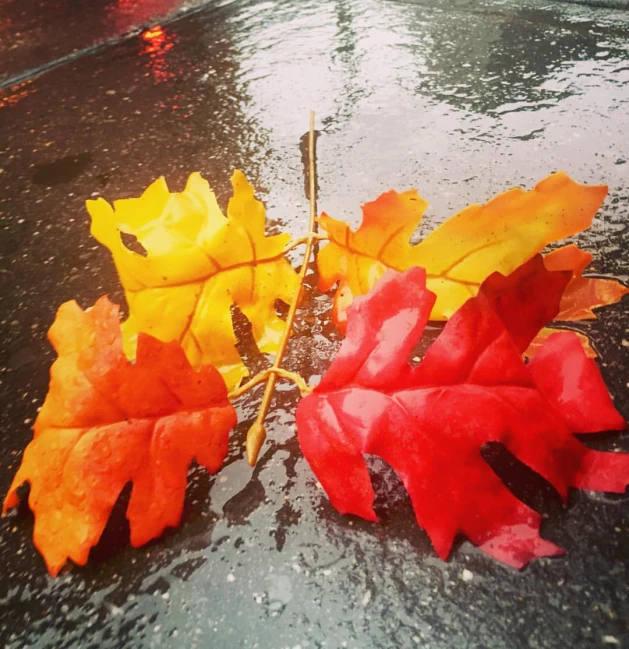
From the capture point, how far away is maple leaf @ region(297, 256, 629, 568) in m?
0.49

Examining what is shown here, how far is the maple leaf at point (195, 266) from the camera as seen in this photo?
606mm

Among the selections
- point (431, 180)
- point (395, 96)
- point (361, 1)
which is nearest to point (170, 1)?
point (361, 1)

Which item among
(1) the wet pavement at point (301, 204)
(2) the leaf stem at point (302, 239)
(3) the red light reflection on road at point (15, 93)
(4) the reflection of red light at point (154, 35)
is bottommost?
(1) the wet pavement at point (301, 204)

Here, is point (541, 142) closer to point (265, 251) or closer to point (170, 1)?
point (265, 251)

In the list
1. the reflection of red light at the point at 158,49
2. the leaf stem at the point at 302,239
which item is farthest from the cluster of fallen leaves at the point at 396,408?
the reflection of red light at the point at 158,49

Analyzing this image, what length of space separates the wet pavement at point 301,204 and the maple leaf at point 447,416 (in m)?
0.05

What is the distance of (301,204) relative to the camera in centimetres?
107

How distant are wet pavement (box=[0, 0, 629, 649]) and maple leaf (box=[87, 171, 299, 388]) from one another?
103mm

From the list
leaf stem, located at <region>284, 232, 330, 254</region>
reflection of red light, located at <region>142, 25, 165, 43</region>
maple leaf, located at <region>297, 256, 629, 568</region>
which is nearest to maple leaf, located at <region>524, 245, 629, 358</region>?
maple leaf, located at <region>297, 256, 629, 568</region>

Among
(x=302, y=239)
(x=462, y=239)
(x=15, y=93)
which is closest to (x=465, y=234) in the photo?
(x=462, y=239)

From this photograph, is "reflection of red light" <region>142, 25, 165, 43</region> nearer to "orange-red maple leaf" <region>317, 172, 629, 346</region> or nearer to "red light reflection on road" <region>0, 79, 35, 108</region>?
"red light reflection on road" <region>0, 79, 35, 108</region>

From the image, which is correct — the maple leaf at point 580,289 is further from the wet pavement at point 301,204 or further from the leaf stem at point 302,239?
the leaf stem at point 302,239

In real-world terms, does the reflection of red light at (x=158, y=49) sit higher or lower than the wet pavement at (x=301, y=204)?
higher

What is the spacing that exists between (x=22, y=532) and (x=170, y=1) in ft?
7.74
